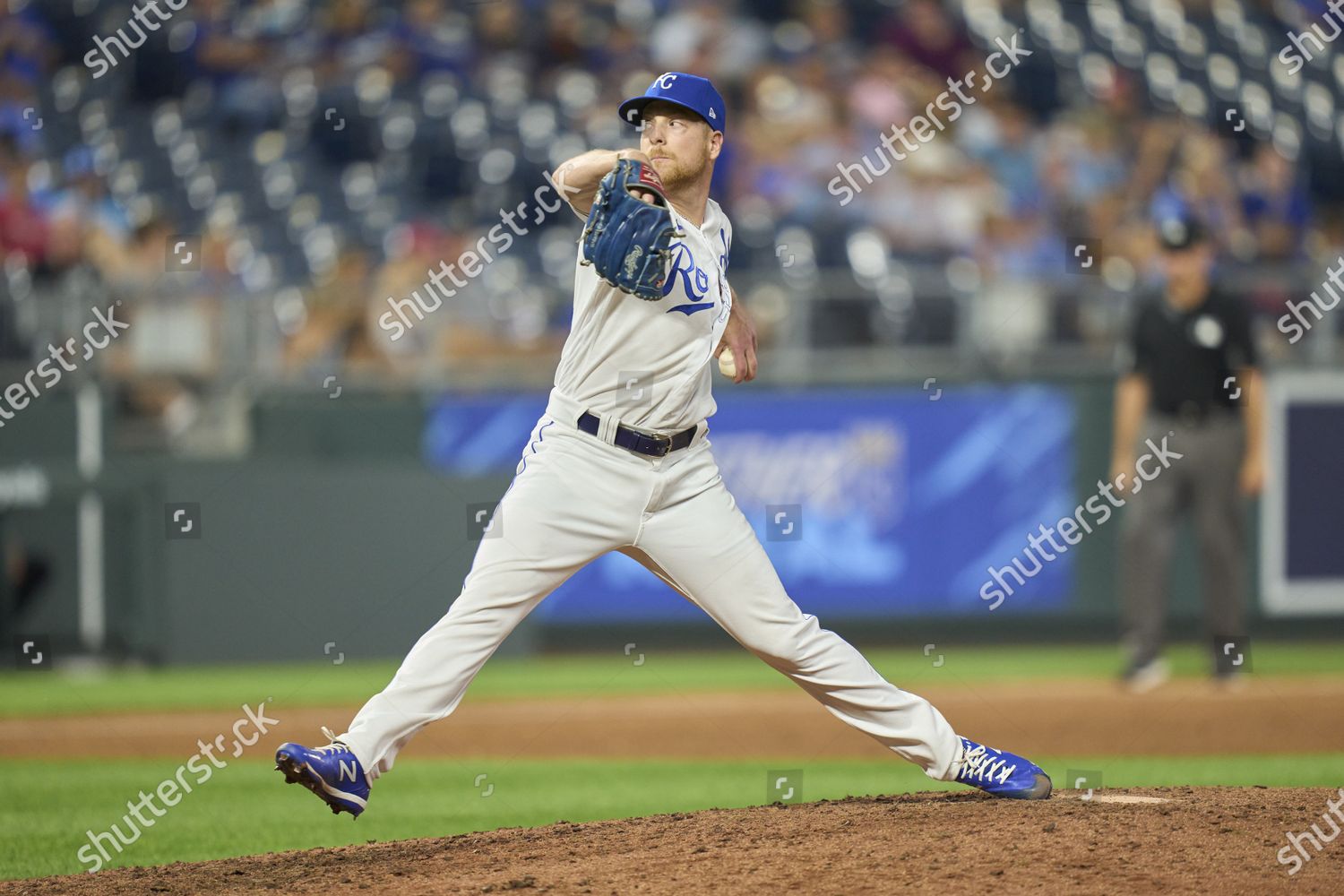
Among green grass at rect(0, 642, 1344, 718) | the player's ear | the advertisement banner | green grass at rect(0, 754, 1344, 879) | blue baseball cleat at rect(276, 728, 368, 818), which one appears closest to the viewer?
blue baseball cleat at rect(276, 728, 368, 818)

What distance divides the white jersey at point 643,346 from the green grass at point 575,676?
599 centimetres

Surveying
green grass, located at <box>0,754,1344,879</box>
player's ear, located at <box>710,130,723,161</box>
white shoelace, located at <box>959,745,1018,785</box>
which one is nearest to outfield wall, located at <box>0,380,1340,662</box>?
green grass, located at <box>0,754,1344,879</box>

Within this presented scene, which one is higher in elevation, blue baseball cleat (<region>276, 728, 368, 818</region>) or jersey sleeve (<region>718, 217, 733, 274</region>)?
jersey sleeve (<region>718, 217, 733, 274</region>)

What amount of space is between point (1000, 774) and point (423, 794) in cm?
325

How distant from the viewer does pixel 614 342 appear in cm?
489

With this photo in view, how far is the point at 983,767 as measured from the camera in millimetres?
5223

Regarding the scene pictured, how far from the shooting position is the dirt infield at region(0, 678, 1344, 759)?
28.9ft

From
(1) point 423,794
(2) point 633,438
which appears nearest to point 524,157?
(1) point 423,794

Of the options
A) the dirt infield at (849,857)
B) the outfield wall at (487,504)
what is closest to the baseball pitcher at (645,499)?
the dirt infield at (849,857)

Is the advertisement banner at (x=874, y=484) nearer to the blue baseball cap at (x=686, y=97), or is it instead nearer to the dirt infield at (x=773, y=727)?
the dirt infield at (x=773, y=727)

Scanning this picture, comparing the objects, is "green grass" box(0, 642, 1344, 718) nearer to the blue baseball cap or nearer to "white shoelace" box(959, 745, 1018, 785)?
"white shoelace" box(959, 745, 1018, 785)

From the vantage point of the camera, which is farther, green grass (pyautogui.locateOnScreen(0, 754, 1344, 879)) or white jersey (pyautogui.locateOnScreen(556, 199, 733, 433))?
green grass (pyautogui.locateOnScreen(0, 754, 1344, 879))

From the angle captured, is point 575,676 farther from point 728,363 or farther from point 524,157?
point 728,363

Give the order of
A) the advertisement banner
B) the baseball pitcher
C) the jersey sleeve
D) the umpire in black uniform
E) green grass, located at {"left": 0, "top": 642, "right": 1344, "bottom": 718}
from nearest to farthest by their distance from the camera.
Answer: the baseball pitcher, the jersey sleeve, the umpire in black uniform, green grass, located at {"left": 0, "top": 642, "right": 1344, "bottom": 718}, the advertisement banner
